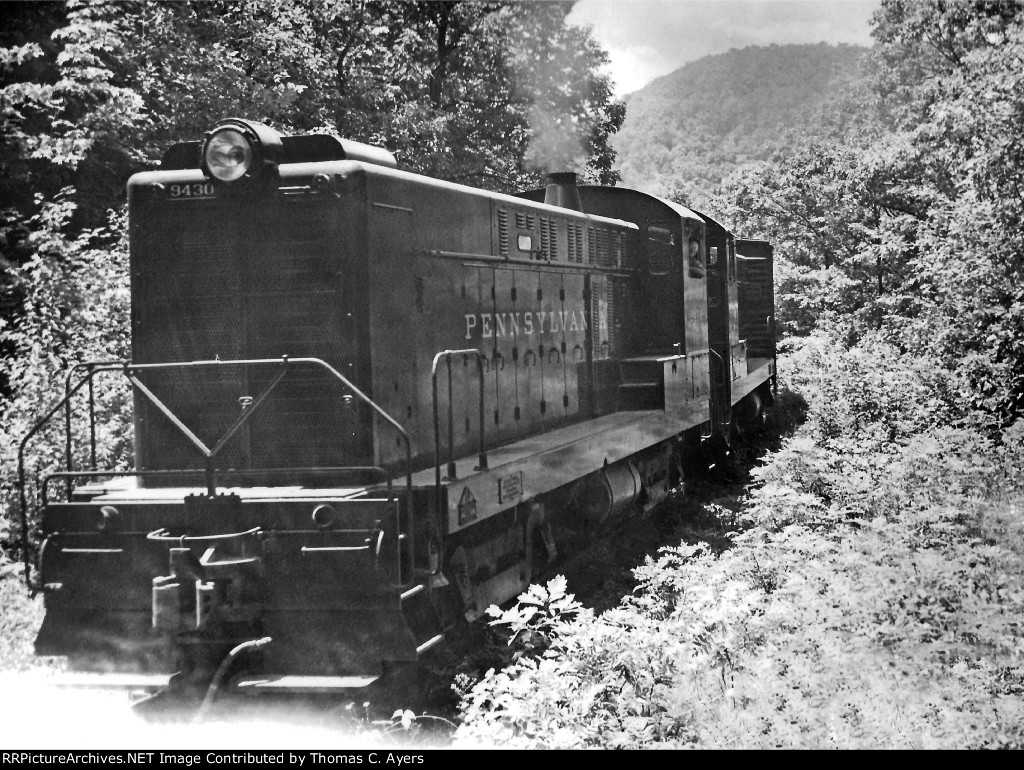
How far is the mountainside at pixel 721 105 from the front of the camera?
1241cm

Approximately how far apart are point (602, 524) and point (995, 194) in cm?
652

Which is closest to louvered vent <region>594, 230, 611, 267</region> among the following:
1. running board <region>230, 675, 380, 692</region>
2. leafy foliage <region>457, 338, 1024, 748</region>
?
leafy foliage <region>457, 338, 1024, 748</region>

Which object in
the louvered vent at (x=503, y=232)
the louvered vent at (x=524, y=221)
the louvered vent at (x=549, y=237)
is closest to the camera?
the louvered vent at (x=503, y=232)

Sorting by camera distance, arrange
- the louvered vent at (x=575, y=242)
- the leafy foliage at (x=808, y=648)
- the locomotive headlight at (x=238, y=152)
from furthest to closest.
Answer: the louvered vent at (x=575, y=242) < the locomotive headlight at (x=238, y=152) < the leafy foliage at (x=808, y=648)

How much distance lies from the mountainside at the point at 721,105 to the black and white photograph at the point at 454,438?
0.26m

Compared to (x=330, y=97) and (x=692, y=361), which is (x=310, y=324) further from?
(x=330, y=97)

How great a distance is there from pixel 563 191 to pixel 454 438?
3977 mm

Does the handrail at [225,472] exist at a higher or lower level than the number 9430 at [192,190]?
lower

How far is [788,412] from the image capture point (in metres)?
18.4

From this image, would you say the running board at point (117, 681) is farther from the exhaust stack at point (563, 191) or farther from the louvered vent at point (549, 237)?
the exhaust stack at point (563, 191)

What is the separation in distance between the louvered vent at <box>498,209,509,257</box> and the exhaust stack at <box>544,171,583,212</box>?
6.82 feet

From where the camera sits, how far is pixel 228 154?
227 inches

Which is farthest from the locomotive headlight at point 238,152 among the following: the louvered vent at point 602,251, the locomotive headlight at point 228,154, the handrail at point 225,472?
the louvered vent at point 602,251

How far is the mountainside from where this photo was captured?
1241 centimetres
